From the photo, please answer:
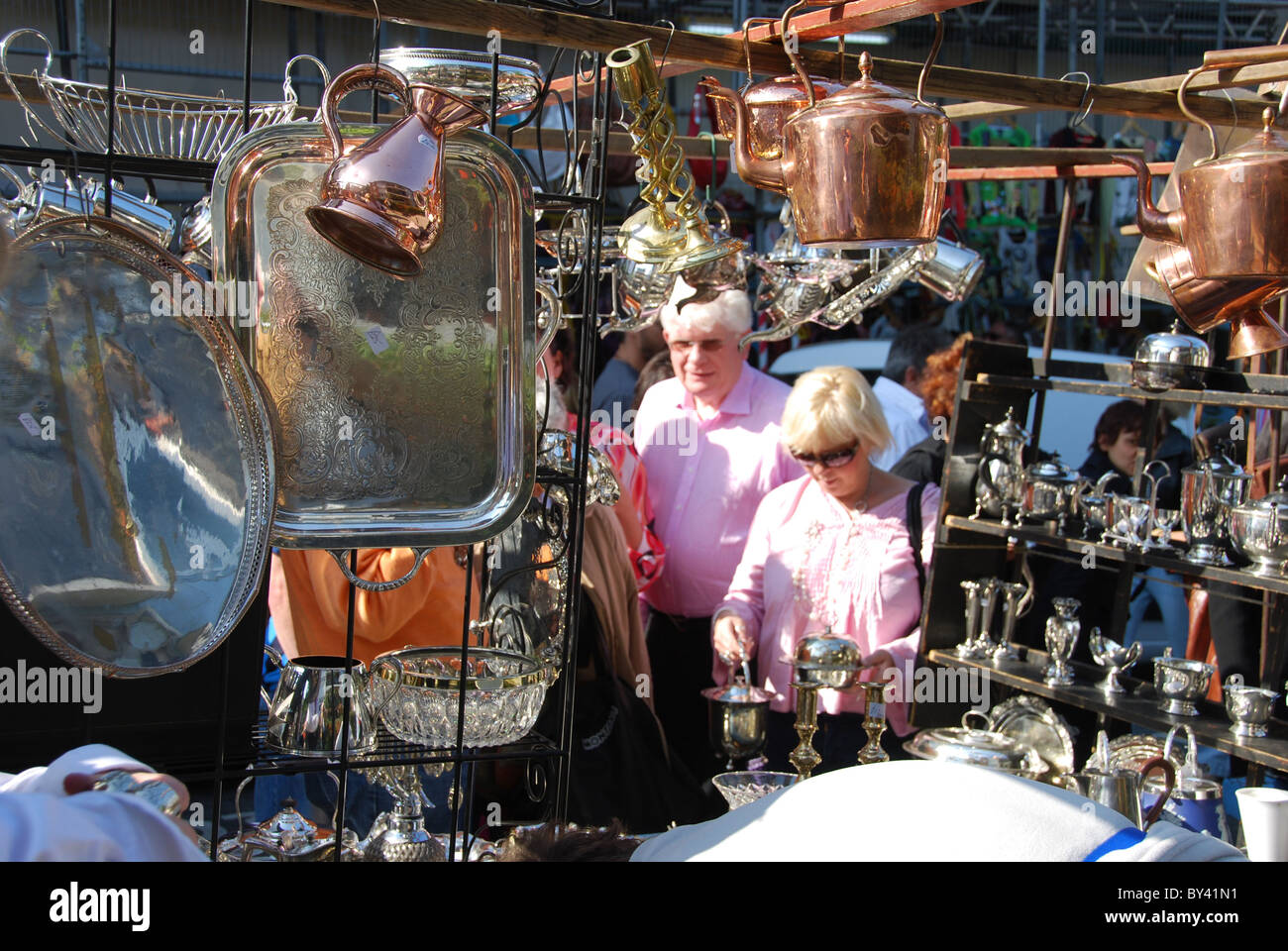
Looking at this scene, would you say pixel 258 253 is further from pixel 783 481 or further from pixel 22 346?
pixel 783 481

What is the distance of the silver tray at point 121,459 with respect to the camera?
1.23 m

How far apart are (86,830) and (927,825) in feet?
2.10

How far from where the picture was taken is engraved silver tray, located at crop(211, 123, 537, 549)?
1429 mm

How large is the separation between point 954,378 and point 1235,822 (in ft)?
5.31

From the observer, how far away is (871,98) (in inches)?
54.4

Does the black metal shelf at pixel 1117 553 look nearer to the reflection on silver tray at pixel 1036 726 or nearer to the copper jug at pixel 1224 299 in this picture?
the reflection on silver tray at pixel 1036 726

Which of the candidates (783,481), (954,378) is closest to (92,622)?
(783,481)

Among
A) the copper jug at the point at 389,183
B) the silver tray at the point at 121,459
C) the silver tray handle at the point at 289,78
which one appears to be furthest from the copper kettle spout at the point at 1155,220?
the silver tray at the point at 121,459

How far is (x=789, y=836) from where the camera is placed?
1039 millimetres

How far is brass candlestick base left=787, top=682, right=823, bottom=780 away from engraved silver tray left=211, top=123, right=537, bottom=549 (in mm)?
1152

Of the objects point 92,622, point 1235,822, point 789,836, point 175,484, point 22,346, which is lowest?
point 1235,822

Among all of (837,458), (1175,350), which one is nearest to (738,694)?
(837,458)

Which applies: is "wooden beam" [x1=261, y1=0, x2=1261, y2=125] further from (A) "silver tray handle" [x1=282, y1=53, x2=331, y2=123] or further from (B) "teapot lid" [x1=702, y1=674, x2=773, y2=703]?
(B) "teapot lid" [x1=702, y1=674, x2=773, y2=703]

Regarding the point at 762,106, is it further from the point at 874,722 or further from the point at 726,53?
the point at 874,722
